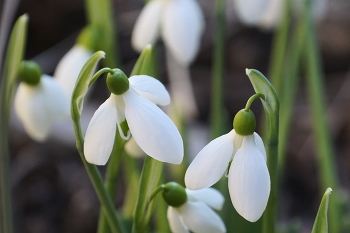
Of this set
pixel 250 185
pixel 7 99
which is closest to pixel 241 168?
pixel 250 185

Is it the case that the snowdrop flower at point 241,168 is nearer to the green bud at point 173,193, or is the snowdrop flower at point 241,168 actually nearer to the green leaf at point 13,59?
the green bud at point 173,193

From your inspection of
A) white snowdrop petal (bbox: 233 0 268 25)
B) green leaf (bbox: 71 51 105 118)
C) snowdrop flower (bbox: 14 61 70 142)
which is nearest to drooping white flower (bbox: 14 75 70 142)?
snowdrop flower (bbox: 14 61 70 142)

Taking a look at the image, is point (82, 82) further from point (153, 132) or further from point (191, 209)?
point (191, 209)

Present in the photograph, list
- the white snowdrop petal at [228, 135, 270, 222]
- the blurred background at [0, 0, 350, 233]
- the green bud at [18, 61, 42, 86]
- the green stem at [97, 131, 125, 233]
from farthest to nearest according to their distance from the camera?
the blurred background at [0, 0, 350, 233], the green bud at [18, 61, 42, 86], the green stem at [97, 131, 125, 233], the white snowdrop petal at [228, 135, 270, 222]

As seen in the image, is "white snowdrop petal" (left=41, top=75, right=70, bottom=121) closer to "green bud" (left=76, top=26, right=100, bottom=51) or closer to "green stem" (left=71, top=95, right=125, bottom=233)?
"green bud" (left=76, top=26, right=100, bottom=51)

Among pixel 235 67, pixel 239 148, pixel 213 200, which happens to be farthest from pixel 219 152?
pixel 235 67

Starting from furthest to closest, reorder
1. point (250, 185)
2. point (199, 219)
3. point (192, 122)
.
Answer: point (192, 122) < point (199, 219) < point (250, 185)

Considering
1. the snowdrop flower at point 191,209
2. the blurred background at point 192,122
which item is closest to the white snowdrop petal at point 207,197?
the snowdrop flower at point 191,209
